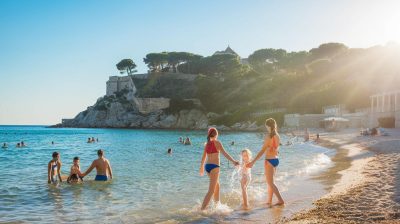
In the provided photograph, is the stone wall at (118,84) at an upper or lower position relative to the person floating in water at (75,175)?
upper

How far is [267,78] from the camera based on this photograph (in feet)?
270

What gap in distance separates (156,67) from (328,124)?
2466 inches

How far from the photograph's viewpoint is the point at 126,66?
105562 mm

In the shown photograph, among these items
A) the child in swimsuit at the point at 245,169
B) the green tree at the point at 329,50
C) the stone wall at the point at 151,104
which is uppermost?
the green tree at the point at 329,50

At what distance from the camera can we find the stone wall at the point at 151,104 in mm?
88875

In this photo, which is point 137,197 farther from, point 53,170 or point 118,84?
point 118,84

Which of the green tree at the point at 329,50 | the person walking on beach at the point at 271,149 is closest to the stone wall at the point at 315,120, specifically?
the green tree at the point at 329,50

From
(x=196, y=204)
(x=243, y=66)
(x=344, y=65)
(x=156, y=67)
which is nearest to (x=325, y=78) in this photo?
(x=344, y=65)

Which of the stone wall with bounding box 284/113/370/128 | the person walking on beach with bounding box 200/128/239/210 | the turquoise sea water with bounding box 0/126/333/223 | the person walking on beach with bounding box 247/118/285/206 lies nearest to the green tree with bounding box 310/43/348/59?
the stone wall with bounding box 284/113/370/128

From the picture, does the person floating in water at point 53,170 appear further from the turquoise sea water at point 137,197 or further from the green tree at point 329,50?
the green tree at point 329,50

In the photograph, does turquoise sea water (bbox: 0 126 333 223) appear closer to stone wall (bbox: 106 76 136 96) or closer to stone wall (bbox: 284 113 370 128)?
stone wall (bbox: 284 113 370 128)

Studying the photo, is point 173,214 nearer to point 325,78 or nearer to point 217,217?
point 217,217

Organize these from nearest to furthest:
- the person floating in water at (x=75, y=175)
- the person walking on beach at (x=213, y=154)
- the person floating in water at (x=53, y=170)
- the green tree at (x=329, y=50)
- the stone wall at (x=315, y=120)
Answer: the person walking on beach at (x=213, y=154)
the person floating in water at (x=53, y=170)
the person floating in water at (x=75, y=175)
the stone wall at (x=315, y=120)
the green tree at (x=329, y=50)

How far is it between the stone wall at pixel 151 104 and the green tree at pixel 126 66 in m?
19.8
